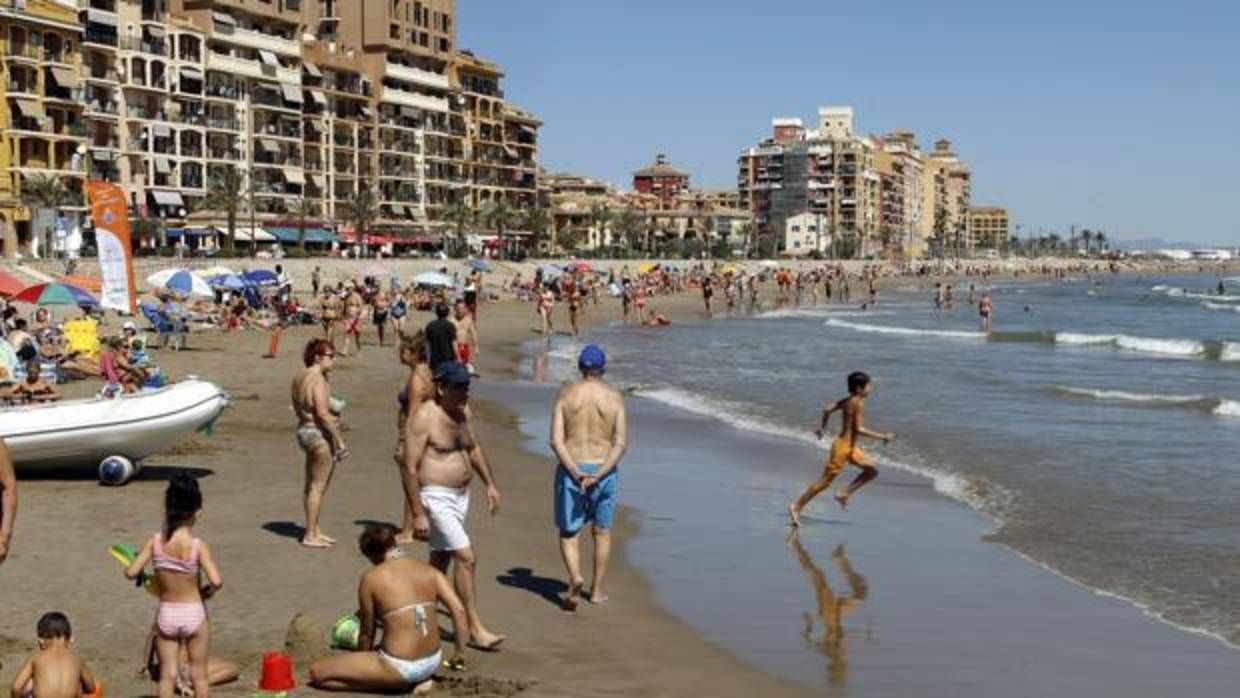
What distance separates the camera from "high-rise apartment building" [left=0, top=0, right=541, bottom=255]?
196ft

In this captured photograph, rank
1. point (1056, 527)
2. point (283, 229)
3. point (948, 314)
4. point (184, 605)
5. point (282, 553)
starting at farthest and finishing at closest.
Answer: point (283, 229), point (948, 314), point (1056, 527), point (282, 553), point (184, 605)

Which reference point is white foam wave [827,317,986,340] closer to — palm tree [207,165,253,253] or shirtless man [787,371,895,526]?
palm tree [207,165,253,253]

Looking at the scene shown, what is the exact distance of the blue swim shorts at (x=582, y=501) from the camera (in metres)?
7.49

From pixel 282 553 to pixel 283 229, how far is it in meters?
69.8

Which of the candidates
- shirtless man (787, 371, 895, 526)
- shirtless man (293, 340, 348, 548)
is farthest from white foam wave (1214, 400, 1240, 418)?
shirtless man (293, 340, 348, 548)

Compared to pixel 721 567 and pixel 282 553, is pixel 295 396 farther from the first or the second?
pixel 721 567

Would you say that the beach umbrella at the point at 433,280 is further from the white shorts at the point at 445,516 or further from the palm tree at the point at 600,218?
the palm tree at the point at 600,218

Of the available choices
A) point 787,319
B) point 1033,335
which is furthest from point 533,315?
point 1033,335

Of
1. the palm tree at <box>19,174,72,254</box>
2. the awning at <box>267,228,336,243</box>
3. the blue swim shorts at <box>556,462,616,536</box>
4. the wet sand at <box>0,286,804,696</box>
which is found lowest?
the wet sand at <box>0,286,804,696</box>

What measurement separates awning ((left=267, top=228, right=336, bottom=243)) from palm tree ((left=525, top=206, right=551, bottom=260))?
23739mm

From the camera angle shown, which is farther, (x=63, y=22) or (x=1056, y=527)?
(x=63, y=22)

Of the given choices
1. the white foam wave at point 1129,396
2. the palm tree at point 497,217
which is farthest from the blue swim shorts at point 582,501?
the palm tree at point 497,217

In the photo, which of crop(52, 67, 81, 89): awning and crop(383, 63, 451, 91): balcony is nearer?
Answer: crop(52, 67, 81, 89): awning

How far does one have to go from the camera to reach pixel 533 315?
4850 cm
